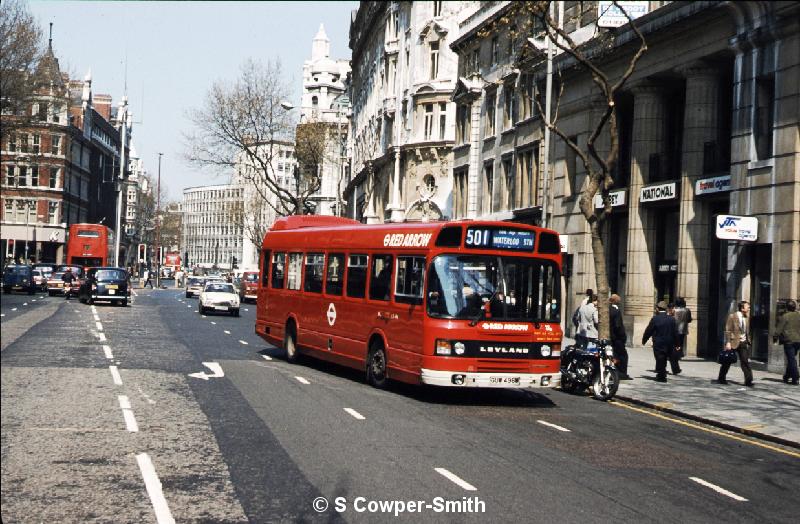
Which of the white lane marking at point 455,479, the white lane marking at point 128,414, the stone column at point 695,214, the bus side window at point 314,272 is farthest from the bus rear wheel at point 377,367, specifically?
the stone column at point 695,214

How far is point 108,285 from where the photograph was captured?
48.1 meters

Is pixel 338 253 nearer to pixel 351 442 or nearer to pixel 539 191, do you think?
pixel 351 442

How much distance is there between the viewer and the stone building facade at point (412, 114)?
58.2m

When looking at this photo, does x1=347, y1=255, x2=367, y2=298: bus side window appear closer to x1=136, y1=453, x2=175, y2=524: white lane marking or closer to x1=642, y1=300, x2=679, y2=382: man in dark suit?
x1=642, y1=300, x2=679, y2=382: man in dark suit

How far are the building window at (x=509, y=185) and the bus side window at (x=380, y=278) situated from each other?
999 inches

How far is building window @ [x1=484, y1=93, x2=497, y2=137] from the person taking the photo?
4712 cm

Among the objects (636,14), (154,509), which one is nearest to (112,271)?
(636,14)

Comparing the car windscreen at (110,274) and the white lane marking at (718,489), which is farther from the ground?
the car windscreen at (110,274)

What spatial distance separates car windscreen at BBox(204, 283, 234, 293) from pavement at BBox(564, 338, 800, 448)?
24251mm

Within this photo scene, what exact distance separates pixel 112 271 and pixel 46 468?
40.5m

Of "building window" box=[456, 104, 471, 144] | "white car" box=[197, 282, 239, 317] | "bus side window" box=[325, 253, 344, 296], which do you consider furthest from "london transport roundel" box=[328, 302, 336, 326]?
"building window" box=[456, 104, 471, 144]

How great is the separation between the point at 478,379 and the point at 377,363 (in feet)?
8.62

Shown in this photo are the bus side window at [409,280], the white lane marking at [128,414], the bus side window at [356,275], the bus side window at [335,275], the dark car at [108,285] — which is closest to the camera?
the white lane marking at [128,414]

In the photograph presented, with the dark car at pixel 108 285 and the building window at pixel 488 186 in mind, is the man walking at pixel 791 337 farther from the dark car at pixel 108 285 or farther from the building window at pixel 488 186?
the dark car at pixel 108 285
